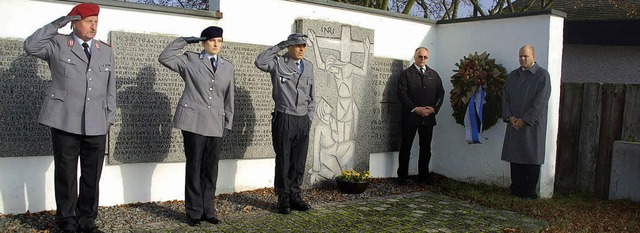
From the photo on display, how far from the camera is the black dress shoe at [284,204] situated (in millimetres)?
5324

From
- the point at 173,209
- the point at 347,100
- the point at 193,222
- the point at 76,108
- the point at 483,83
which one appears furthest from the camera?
the point at 483,83

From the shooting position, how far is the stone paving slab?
4.82m

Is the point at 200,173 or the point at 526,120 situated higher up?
the point at 526,120

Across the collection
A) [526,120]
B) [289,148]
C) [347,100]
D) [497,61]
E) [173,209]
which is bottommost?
[173,209]

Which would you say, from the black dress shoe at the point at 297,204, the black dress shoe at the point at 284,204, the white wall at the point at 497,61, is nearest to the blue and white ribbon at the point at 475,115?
the white wall at the point at 497,61

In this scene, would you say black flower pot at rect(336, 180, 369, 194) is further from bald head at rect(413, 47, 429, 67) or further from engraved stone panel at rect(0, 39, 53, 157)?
engraved stone panel at rect(0, 39, 53, 157)

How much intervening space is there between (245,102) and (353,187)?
148 centimetres

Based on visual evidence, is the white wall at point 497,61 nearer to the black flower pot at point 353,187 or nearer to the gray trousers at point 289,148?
the black flower pot at point 353,187

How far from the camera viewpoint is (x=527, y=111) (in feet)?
20.7

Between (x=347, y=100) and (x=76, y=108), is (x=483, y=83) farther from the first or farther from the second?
(x=76, y=108)

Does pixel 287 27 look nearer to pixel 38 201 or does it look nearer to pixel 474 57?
pixel 474 57

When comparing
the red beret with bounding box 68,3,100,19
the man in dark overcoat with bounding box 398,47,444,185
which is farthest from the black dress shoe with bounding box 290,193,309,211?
the red beret with bounding box 68,3,100,19

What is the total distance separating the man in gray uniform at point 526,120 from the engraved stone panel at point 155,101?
9.22 ft

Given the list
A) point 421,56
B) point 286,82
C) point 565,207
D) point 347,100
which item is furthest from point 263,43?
point 565,207
